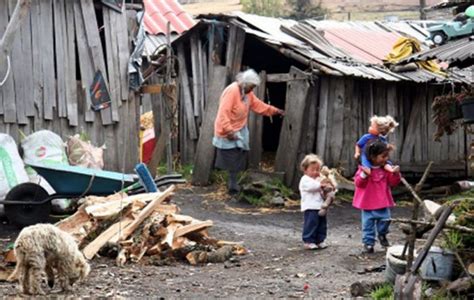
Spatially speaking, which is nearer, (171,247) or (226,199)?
(171,247)

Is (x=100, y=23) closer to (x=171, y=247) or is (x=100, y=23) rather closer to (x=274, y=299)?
(x=171, y=247)

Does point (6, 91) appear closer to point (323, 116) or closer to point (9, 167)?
point (9, 167)

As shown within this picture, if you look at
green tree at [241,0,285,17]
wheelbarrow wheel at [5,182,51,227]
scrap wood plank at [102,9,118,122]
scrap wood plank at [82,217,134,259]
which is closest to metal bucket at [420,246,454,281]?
scrap wood plank at [82,217,134,259]

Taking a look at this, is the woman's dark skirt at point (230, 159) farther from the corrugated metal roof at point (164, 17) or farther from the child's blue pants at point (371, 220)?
the corrugated metal roof at point (164, 17)

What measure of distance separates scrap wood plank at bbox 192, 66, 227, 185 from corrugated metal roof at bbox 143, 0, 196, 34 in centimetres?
637

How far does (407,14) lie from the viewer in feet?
125

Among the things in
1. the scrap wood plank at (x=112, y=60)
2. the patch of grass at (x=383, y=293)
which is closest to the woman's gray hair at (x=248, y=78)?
the scrap wood plank at (x=112, y=60)

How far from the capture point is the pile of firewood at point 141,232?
10.4 metres

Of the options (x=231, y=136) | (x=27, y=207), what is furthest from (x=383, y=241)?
(x=231, y=136)

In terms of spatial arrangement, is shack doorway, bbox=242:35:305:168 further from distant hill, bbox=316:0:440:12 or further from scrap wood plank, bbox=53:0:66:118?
distant hill, bbox=316:0:440:12

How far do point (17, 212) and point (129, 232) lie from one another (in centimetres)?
204

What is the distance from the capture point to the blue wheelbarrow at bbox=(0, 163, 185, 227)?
38.3 ft

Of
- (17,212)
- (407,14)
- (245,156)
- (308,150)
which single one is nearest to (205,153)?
(245,156)

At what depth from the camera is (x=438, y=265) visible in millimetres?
8148
